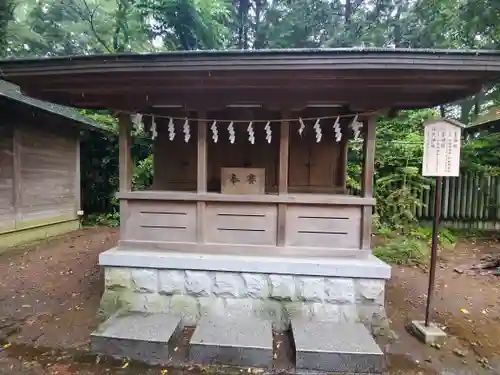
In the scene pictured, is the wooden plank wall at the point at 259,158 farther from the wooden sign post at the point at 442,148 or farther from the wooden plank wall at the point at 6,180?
the wooden plank wall at the point at 6,180

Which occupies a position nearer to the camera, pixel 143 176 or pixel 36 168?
pixel 36 168

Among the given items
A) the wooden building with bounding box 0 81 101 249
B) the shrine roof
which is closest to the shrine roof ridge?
the shrine roof

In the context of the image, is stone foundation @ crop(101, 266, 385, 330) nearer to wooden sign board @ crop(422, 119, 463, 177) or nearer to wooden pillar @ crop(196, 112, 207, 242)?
wooden pillar @ crop(196, 112, 207, 242)

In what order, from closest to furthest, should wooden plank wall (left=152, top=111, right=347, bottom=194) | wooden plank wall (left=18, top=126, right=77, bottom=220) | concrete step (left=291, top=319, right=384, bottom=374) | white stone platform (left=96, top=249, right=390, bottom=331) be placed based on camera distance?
concrete step (left=291, top=319, right=384, bottom=374)
white stone platform (left=96, top=249, right=390, bottom=331)
wooden plank wall (left=152, top=111, right=347, bottom=194)
wooden plank wall (left=18, top=126, right=77, bottom=220)

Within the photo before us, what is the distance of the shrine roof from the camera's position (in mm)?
3084

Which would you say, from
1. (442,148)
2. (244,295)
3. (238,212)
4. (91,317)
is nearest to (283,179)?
(238,212)

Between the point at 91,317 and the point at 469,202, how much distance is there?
362 inches

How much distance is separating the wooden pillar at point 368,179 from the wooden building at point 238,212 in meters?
0.01

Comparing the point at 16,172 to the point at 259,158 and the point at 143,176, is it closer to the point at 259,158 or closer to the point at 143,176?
the point at 143,176

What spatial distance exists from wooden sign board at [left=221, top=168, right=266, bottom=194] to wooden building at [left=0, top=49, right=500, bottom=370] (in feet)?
0.04

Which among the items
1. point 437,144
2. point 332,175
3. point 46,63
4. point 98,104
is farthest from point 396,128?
point 46,63

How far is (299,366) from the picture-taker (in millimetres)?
3049

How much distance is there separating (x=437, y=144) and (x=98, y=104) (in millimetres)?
4327

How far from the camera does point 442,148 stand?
3.56 m
